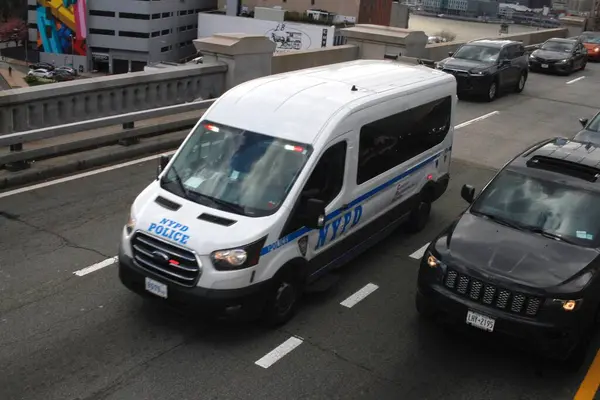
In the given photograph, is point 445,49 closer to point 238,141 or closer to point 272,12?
point 238,141

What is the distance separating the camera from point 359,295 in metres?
7.84

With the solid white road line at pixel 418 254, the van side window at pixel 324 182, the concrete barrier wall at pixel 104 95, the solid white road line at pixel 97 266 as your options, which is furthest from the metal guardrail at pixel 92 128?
the solid white road line at pixel 418 254

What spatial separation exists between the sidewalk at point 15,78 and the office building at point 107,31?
11762 mm

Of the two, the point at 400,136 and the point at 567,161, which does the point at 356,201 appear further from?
the point at 567,161

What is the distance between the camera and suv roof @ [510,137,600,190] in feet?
26.3

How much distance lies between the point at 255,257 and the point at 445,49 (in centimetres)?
2104

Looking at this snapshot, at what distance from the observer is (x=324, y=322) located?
23.5 feet

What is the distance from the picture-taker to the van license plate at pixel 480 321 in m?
6.37

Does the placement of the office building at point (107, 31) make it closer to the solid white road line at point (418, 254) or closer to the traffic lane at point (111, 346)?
the solid white road line at point (418, 254)

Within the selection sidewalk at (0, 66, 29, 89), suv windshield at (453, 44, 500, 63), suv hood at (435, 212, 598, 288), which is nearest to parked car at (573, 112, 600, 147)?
suv hood at (435, 212, 598, 288)

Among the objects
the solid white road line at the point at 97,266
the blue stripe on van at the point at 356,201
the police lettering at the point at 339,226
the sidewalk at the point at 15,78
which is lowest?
the sidewalk at the point at 15,78

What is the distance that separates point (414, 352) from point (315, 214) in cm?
171

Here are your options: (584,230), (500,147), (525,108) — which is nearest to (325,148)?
(584,230)

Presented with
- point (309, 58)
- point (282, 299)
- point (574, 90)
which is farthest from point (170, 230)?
point (574, 90)
